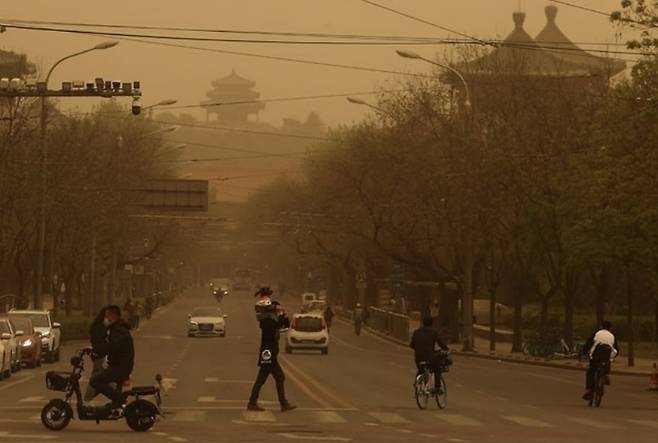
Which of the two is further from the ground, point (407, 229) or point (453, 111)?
point (453, 111)

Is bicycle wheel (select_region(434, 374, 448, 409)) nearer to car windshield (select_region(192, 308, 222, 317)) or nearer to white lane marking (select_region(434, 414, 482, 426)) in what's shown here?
white lane marking (select_region(434, 414, 482, 426))

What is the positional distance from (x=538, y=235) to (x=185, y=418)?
37.3 metres

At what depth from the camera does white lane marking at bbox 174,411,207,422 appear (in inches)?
1017

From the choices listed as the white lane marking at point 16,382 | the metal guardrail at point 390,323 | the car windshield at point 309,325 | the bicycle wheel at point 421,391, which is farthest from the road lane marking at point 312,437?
the metal guardrail at point 390,323

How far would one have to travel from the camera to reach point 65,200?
68.9 m

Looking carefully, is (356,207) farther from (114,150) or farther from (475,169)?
(475,169)

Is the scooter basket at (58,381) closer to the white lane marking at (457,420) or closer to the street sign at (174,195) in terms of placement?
the white lane marking at (457,420)

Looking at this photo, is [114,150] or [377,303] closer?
[114,150]

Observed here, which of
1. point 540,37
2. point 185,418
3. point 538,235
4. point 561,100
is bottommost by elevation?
point 185,418

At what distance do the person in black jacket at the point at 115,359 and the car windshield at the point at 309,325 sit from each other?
1612 inches

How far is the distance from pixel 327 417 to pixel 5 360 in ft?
51.8

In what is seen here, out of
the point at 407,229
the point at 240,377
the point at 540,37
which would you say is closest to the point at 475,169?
the point at 407,229

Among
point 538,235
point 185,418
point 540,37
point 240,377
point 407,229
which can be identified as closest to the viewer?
point 185,418

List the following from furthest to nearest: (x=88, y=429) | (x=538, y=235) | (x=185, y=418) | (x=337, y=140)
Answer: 1. (x=337, y=140)
2. (x=538, y=235)
3. (x=185, y=418)
4. (x=88, y=429)
